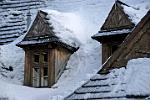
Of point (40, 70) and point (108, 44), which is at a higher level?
point (108, 44)

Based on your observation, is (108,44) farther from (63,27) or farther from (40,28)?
(40,28)

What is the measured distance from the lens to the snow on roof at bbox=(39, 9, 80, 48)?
1699cm

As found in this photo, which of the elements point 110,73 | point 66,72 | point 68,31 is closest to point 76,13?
point 68,31

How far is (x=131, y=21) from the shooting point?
51.2 feet

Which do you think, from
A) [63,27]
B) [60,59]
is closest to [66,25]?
[63,27]

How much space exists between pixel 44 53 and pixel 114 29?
2.56m

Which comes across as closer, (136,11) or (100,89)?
(100,89)

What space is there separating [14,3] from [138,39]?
365 inches

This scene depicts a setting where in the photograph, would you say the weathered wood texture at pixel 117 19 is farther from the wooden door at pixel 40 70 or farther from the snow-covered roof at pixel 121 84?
the snow-covered roof at pixel 121 84

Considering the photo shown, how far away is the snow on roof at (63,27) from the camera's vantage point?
17.0 meters

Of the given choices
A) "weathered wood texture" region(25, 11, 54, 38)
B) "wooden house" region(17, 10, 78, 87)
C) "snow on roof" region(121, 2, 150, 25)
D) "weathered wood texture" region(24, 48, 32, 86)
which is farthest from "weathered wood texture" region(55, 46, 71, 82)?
"snow on roof" region(121, 2, 150, 25)

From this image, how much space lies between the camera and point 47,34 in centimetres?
1684

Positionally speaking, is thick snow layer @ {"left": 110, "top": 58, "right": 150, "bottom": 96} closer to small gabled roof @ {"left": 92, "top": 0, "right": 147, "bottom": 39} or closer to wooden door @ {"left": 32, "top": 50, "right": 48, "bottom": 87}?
small gabled roof @ {"left": 92, "top": 0, "right": 147, "bottom": 39}

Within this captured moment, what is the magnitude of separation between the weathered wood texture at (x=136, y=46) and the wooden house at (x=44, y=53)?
12.0ft
